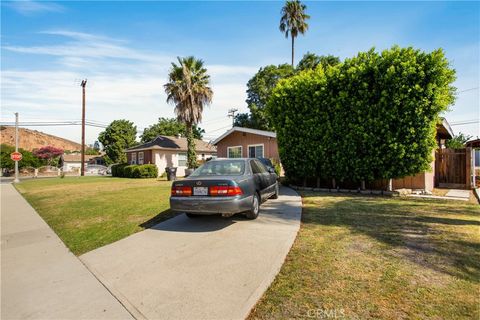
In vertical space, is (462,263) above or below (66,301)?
above

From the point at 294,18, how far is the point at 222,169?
95.5 feet

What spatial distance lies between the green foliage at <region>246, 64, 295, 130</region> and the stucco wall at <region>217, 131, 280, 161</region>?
15701 mm

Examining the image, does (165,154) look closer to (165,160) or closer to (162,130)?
(165,160)

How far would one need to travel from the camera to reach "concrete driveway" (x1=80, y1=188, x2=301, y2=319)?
2.82 m

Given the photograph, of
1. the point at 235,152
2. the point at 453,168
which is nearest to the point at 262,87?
the point at 235,152

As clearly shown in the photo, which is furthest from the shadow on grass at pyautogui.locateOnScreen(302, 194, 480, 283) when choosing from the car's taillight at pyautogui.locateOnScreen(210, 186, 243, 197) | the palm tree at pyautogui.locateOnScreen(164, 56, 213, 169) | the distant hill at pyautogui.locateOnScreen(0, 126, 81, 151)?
the distant hill at pyautogui.locateOnScreen(0, 126, 81, 151)

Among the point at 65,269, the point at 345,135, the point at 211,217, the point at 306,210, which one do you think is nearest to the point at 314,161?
the point at 345,135

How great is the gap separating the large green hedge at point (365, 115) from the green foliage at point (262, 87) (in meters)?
23.4

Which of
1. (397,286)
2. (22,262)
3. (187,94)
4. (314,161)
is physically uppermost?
(187,94)

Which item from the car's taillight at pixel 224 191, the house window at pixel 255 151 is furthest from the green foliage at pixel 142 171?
the car's taillight at pixel 224 191

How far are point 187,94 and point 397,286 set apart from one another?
21811 mm

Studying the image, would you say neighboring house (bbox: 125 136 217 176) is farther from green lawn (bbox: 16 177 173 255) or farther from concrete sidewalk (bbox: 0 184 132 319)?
concrete sidewalk (bbox: 0 184 132 319)

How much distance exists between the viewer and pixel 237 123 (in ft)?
132

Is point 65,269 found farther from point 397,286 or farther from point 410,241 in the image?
point 410,241
